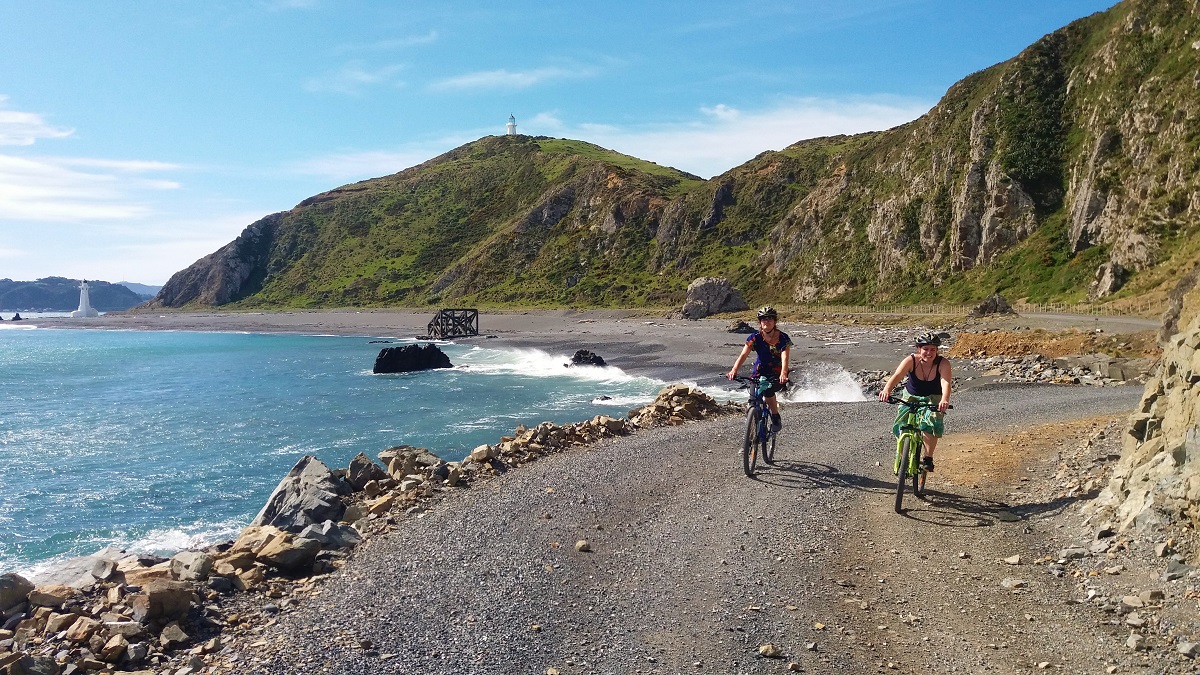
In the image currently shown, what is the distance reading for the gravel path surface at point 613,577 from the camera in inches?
244

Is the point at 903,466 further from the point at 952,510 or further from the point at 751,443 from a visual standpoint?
the point at 751,443

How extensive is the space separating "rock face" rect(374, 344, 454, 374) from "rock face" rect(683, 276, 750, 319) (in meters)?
36.6

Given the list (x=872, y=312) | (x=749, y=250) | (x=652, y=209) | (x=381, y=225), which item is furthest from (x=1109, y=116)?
(x=381, y=225)

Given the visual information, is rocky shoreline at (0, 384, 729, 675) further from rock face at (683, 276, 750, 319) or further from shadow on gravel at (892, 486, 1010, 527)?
rock face at (683, 276, 750, 319)

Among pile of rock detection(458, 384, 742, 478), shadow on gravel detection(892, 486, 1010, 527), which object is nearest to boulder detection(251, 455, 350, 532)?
pile of rock detection(458, 384, 742, 478)

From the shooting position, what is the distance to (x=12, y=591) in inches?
324

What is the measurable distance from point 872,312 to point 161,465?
6234 cm

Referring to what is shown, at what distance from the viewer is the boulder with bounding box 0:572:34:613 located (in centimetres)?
816

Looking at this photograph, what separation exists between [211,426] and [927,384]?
104ft

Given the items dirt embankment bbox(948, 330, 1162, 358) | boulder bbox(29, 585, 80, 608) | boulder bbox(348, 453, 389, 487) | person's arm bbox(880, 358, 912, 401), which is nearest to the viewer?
boulder bbox(29, 585, 80, 608)

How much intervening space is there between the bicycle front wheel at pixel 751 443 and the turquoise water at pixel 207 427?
38.1 feet

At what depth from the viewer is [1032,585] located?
6965 millimetres

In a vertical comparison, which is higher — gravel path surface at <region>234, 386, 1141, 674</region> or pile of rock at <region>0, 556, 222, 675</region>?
gravel path surface at <region>234, 386, 1141, 674</region>

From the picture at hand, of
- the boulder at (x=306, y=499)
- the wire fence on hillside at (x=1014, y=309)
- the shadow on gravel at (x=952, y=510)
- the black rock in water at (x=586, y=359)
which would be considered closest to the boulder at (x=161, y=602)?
the boulder at (x=306, y=499)
